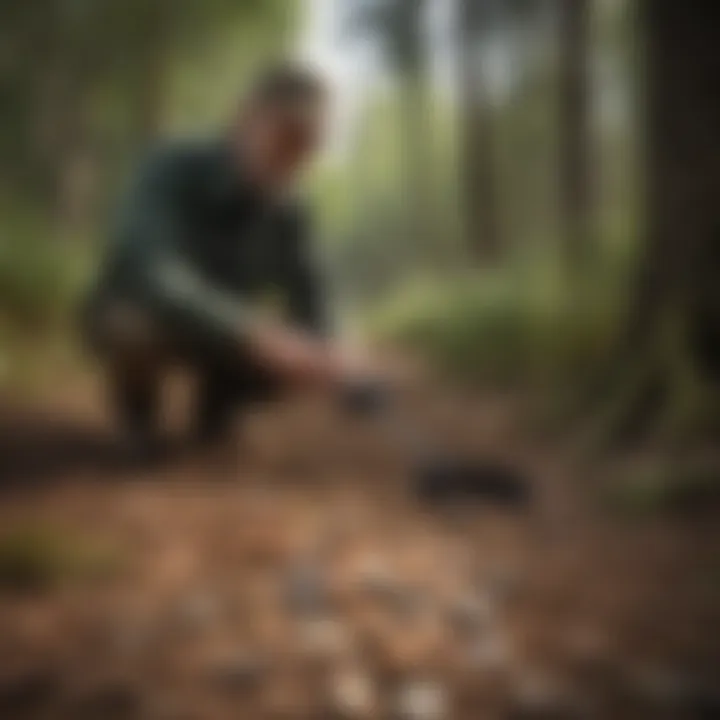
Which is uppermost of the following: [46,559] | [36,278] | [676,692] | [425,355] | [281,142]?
[281,142]

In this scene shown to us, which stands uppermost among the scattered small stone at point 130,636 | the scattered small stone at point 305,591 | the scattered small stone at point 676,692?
the scattered small stone at point 305,591

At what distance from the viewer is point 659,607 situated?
88 cm

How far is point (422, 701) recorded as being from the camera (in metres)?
0.83

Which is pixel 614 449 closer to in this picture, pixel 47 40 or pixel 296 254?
pixel 296 254

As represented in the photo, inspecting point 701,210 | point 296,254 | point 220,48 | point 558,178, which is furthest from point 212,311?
point 701,210

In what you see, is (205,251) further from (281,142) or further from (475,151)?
(475,151)

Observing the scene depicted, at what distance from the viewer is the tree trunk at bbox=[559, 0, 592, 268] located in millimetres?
948

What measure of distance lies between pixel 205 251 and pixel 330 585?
324 millimetres

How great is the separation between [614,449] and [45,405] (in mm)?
531

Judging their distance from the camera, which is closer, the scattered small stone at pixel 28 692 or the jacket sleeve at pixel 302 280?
the scattered small stone at pixel 28 692

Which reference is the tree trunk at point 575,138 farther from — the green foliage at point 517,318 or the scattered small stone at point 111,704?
the scattered small stone at point 111,704

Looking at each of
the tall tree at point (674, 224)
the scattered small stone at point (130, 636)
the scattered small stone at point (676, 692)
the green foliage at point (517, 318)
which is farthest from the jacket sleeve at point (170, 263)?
the scattered small stone at point (676, 692)

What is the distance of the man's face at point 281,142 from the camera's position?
3.02ft

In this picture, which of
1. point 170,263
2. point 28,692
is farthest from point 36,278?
point 28,692
